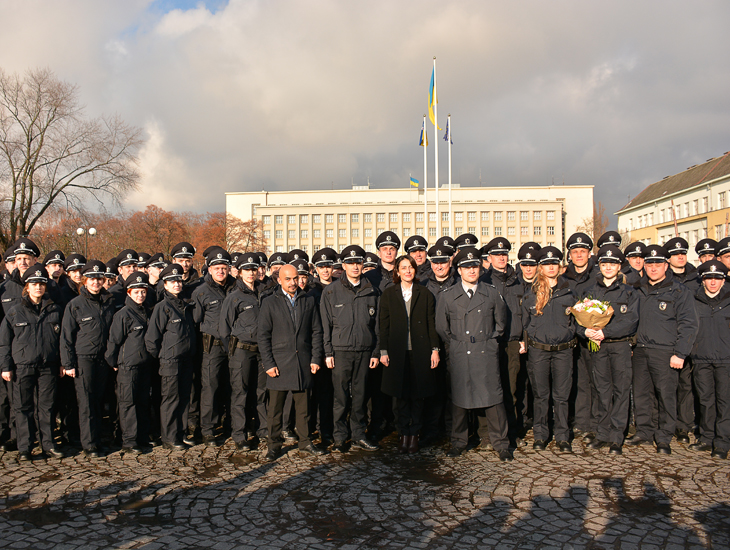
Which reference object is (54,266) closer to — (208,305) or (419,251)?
(208,305)

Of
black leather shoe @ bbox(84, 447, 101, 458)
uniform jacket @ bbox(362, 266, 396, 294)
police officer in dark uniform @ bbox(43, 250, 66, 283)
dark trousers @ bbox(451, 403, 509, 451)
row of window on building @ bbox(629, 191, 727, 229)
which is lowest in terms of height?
black leather shoe @ bbox(84, 447, 101, 458)

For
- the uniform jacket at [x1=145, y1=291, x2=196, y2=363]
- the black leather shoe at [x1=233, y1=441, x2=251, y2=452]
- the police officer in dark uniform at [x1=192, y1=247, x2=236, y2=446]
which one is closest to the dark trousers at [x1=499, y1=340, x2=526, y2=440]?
the black leather shoe at [x1=233, y1=441, x2=251, y2=452]

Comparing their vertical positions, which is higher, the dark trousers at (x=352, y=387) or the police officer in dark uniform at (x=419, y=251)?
the police officer in dark uniform at (x=419, y=251)

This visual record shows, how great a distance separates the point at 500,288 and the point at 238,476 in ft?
12.9

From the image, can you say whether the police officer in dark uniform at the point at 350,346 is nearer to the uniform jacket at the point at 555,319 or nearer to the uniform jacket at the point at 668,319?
the uniform jacket at the point at 555,319

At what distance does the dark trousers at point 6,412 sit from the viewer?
6.75m

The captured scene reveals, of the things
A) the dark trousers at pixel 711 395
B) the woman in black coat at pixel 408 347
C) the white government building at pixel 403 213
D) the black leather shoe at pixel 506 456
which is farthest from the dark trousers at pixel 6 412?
the white government building at pixel 403 213

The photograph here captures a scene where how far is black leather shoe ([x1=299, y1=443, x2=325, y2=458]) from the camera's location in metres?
6.33

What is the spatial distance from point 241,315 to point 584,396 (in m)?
4.42

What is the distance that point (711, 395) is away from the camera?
6430 millimetres

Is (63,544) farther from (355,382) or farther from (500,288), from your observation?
(500,288)

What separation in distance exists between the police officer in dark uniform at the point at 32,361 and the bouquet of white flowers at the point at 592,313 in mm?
6135

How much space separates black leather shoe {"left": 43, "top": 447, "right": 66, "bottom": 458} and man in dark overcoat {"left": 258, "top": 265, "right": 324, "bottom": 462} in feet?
7.90

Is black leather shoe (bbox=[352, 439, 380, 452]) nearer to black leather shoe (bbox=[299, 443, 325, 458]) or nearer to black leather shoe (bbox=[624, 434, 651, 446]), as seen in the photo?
black leather shoe (bbox=[299, 443, 325, 458])
